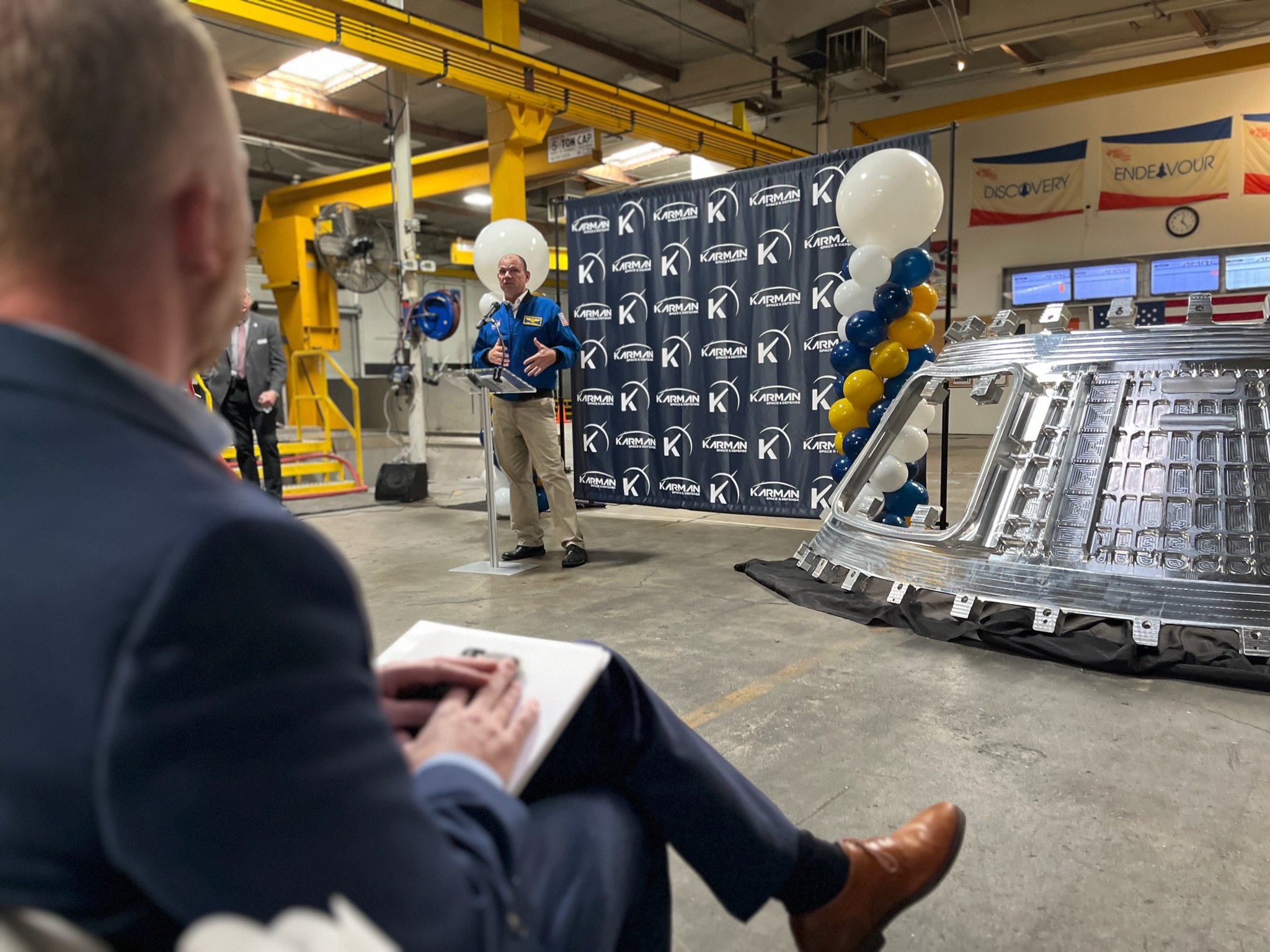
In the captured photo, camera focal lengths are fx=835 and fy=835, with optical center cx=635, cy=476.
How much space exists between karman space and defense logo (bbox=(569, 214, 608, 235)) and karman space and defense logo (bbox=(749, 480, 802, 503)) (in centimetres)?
232

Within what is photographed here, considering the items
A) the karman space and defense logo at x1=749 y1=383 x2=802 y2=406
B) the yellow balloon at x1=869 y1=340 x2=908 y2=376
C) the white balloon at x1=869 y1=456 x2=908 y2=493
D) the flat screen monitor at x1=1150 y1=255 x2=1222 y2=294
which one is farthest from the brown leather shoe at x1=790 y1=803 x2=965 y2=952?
the flat screen monitor at x1=1150 y1=255 x2=1222 y2=294

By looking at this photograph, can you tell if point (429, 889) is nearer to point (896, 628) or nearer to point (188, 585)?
point (188, 585)

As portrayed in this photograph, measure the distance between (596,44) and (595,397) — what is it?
20.2 feet

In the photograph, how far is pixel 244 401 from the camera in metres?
6.45

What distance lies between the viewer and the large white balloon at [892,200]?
436cm

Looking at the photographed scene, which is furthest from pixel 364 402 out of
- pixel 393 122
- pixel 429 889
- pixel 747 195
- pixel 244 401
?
pixel 429 889

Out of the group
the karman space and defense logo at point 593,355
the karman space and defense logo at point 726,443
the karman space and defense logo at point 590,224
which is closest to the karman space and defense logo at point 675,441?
the karman space and defense logo at point 726,443

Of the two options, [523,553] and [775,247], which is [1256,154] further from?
[523,553]

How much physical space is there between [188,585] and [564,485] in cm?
452

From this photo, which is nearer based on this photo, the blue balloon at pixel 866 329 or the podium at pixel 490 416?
the podium at pixel 490 416

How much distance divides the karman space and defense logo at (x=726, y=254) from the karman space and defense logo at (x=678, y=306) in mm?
287

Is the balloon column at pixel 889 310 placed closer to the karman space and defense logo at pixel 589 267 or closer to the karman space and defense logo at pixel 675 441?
the karman space and defense logo at pixel 675 441

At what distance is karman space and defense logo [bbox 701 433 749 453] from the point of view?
5844mm

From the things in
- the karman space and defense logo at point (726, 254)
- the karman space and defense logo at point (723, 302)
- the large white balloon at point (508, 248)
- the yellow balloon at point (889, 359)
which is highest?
the large white balloon at point (508, 248)
